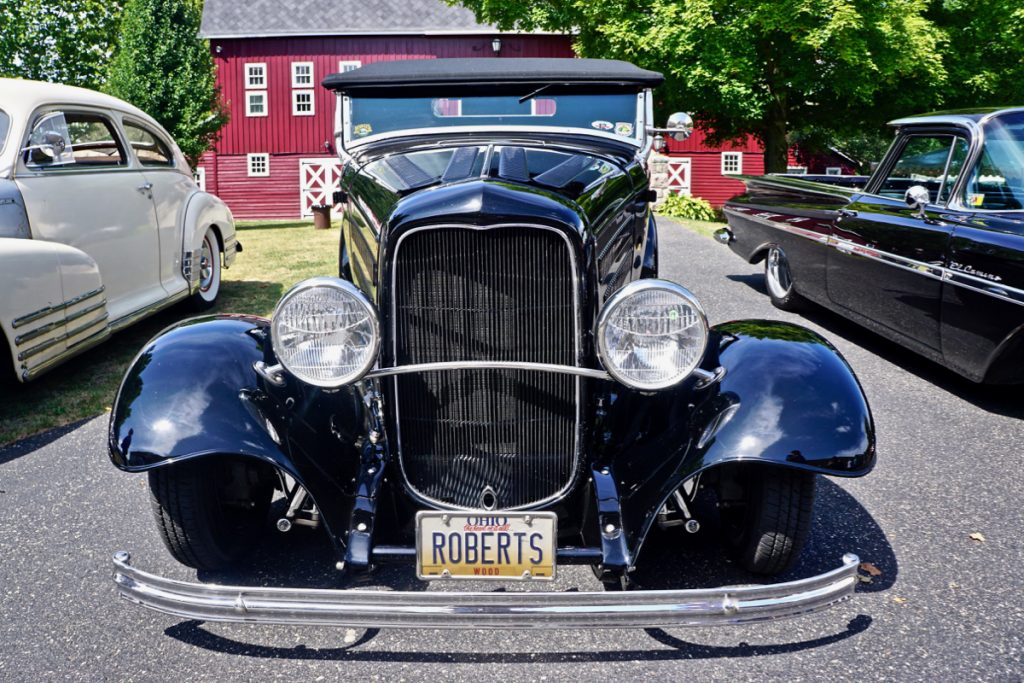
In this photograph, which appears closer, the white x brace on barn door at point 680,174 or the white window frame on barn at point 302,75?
the white window frame on barn at point 302,75

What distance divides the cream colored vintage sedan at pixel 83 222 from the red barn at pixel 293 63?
1774 cm

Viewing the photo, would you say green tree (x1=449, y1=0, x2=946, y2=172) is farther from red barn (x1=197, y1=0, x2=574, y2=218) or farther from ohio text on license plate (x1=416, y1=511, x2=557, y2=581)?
ohio text on license plate (x1=416, y1=511, x2=557, y2=581)

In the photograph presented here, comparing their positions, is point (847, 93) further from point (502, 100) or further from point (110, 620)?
point (110, 620)

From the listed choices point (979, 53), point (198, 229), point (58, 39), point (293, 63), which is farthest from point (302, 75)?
point (198, 229)

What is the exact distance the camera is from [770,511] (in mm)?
2682

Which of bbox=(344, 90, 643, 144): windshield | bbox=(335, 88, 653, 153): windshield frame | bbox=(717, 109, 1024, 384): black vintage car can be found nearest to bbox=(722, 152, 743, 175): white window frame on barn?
bbox=(717, 109, 1024, 384): black vintage car

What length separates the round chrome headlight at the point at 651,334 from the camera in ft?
7.82

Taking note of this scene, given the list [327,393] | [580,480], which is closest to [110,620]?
[327,393]

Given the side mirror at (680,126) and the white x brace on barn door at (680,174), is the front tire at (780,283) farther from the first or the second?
the white x brace on barn door at (680,174)

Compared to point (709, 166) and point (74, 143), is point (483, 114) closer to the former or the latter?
point (74, 143)

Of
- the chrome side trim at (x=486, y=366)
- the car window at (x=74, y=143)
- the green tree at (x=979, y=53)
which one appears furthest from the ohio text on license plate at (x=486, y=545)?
the green tree at (x=979, y=53)

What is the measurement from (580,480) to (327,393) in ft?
3.12

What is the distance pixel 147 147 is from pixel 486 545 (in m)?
5.66

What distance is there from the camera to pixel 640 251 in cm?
403
